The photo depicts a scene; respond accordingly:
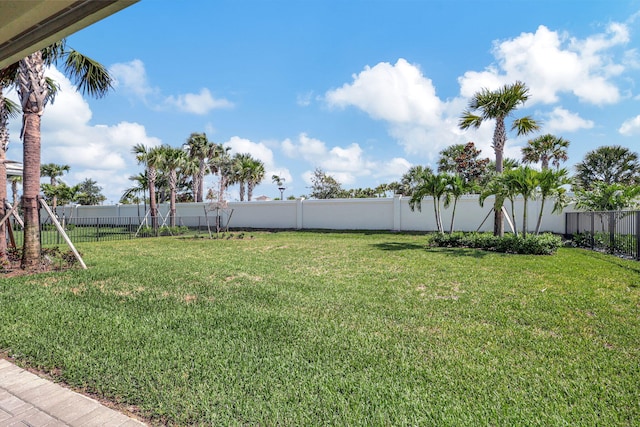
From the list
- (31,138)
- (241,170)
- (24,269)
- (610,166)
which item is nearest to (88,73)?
(31,138)

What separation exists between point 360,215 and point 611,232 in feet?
36.4

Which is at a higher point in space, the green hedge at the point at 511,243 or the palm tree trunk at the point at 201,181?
the palm tree trunk at the point at 201,181

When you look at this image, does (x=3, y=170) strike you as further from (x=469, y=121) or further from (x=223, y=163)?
(x=223, y=163)

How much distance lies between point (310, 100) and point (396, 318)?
10.2m

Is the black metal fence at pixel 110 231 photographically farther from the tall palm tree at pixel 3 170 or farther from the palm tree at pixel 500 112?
the palm tree at pixel 500 112

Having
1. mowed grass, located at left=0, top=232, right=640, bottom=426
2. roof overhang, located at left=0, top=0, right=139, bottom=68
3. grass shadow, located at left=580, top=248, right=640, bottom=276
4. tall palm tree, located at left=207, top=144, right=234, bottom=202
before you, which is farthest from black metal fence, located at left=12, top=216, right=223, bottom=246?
grass shadow, located at left=580, top=248, right=640, bottom=276

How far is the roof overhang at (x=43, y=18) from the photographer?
1.59 metres

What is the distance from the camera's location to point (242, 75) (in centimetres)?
884

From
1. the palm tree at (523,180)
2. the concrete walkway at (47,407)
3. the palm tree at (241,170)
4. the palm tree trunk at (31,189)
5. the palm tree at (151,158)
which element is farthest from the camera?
the palm tree at (241,170)

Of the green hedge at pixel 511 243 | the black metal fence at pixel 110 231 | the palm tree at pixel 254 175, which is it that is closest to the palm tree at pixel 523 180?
the green hedge at pixel 511 243

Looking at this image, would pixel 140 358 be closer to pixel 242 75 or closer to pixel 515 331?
pixel 515 331

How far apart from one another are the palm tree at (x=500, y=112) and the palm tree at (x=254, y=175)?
20605mm

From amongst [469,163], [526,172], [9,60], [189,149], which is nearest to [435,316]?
[9,60]

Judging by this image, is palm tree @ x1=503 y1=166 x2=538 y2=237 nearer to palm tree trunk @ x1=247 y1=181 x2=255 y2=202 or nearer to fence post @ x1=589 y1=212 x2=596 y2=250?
fence post @ x1=589 y1=212 x2=596 y2=250
